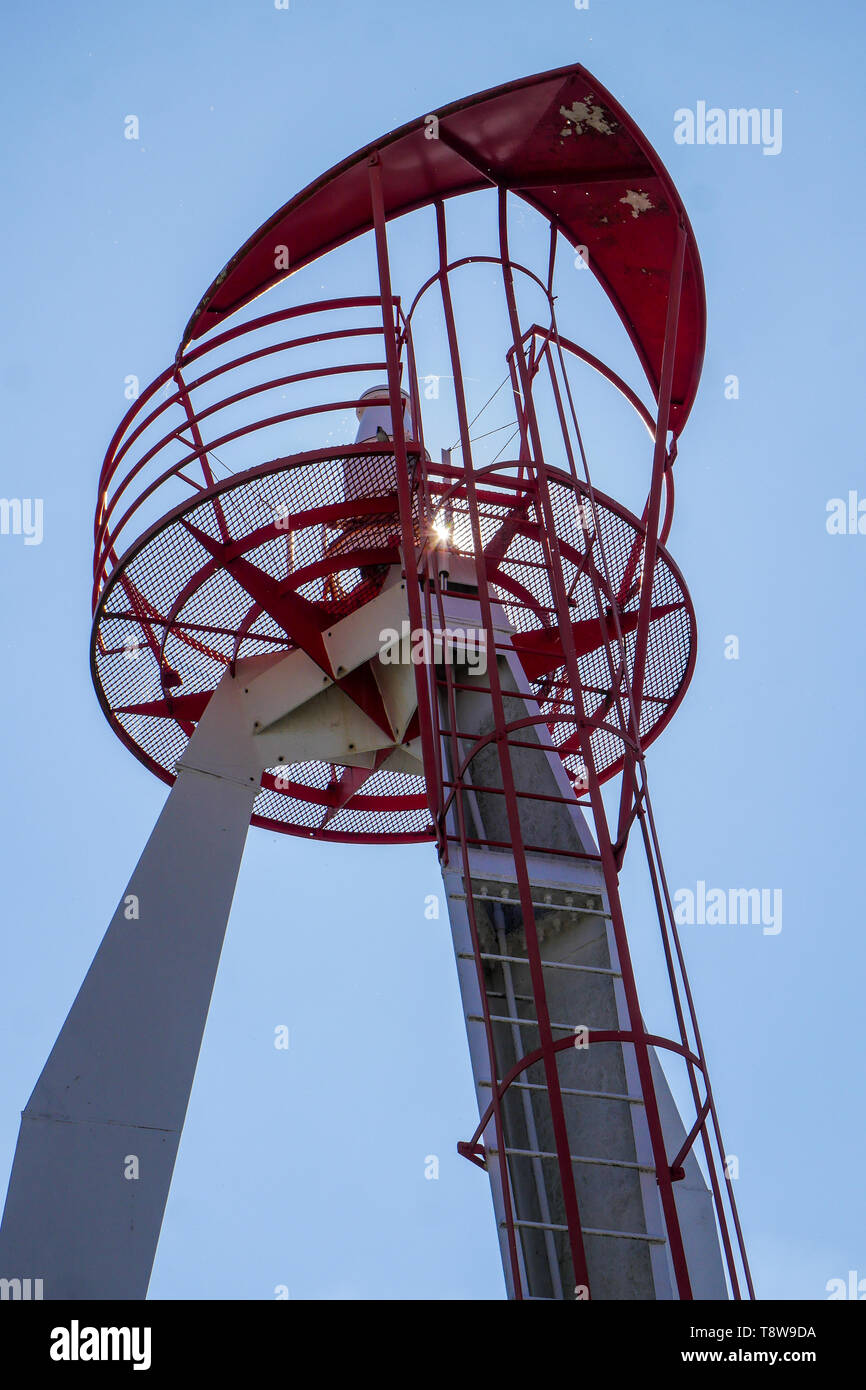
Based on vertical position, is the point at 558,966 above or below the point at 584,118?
below

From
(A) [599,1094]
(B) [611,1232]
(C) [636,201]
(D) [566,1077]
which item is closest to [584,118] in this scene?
(C) [636,201]

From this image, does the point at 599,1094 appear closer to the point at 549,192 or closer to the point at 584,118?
the point at 584,118

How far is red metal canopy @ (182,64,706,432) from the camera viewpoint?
9.60 meters

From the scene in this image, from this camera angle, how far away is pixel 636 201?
10188 millimetres

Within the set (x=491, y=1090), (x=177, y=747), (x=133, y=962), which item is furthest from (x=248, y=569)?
(x=491, y=1090)

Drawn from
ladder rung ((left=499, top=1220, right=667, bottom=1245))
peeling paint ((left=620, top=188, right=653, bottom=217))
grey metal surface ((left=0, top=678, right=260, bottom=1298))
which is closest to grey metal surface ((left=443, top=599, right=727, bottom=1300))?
ladder rung ((left=499, top=1220, right=667, bottom=1245))

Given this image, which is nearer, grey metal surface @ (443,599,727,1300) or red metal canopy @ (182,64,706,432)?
grey metal surface @ (443,599,727,1300)

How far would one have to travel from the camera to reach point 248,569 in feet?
37.2

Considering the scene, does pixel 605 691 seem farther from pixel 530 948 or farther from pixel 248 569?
pixel 530 948

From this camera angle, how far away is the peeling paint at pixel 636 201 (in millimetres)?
10133

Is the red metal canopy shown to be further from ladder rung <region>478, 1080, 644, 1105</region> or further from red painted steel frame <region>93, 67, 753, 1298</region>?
ladder rung <region>478, 1080, 644, 1105</region>

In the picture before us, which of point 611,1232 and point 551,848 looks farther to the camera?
point 551,848

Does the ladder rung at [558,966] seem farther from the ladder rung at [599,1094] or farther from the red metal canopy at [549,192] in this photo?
the red metal canopy at [549,192]

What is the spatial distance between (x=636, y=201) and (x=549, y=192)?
0.64m
